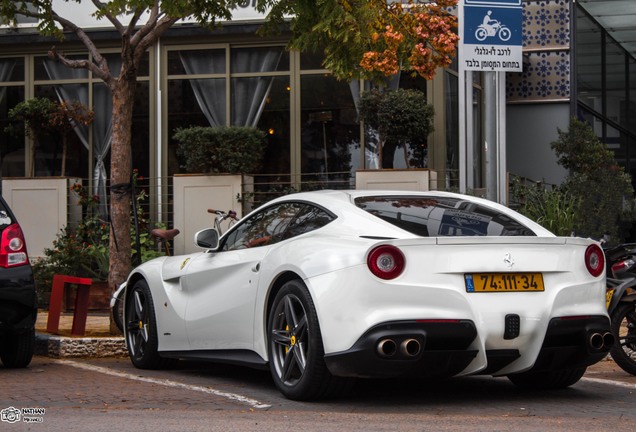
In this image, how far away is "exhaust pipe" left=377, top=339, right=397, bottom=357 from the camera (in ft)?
19.9

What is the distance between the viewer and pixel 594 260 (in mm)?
6781

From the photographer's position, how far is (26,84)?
18047 mm

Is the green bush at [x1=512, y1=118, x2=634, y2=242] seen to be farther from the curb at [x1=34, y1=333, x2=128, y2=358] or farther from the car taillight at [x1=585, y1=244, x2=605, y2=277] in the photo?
the car taillight at [x1=585, y1=244, x2=605, y2=277]

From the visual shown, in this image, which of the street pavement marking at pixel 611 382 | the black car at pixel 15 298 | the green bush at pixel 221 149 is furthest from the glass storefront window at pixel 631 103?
the black car at pixel 15 298

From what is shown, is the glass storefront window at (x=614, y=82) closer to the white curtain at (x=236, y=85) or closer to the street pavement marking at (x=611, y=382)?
the white curtain at (x=236, y=85)

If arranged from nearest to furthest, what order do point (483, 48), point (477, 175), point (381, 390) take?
1. point (381, 390)
2. point (483, 48)
3. point (477, 175)

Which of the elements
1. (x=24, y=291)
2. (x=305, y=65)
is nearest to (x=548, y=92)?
(x=305, y=65)

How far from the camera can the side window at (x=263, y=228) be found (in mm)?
7438

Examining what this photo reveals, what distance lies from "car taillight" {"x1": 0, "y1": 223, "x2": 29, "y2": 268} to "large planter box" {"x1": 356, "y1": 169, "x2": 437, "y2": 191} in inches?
285

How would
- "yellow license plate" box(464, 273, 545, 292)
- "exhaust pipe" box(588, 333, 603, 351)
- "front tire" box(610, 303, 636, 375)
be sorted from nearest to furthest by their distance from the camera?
"yellow license plate" box(464, 273, 545, 292), "exhaust pipe" box(588, 333, 603, 351), "front tire" box(610, 303, 636, 375)

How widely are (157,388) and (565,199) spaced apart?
9133 mm

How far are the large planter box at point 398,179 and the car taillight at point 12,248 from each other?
7.25m

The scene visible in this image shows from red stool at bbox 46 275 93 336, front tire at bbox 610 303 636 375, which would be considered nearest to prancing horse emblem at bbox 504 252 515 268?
front tire at bbox 610 303 636 375

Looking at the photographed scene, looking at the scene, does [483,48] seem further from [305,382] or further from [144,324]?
[305,382]
